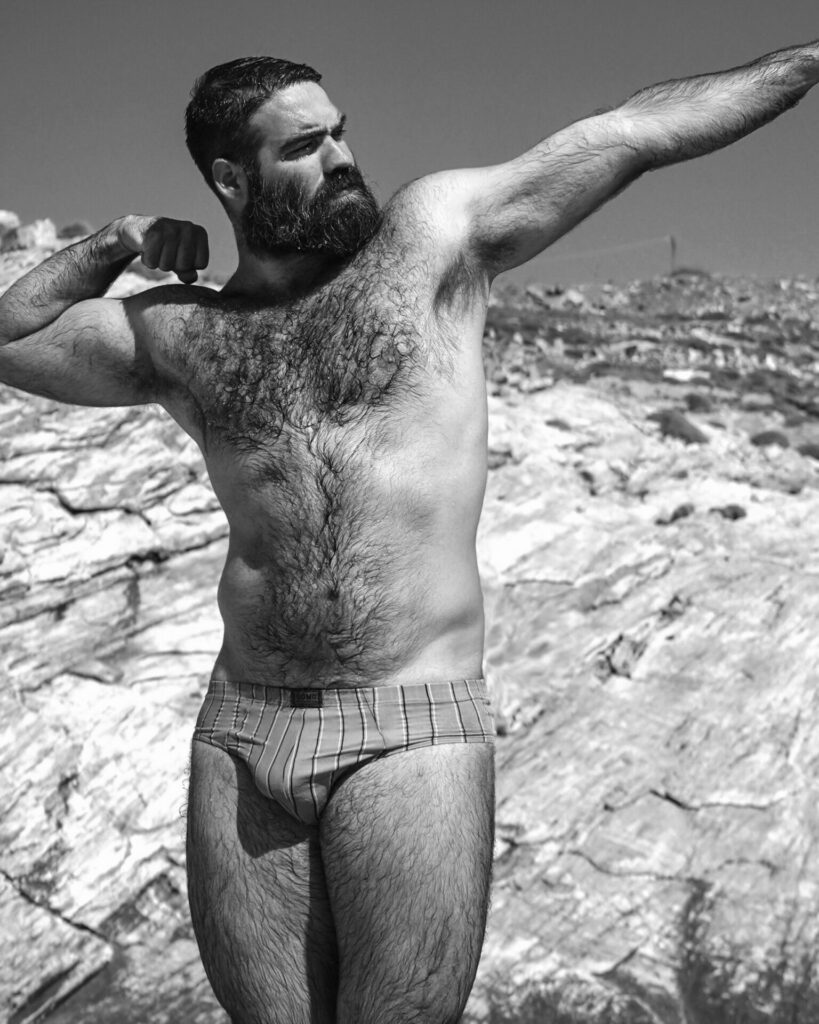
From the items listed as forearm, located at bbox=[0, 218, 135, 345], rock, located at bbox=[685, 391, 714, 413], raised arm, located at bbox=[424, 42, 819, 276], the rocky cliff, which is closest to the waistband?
raised arm, located at bbox=[424, 42, 819, 276]

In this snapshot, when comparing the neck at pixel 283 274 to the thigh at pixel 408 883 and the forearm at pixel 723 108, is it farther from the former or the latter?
the thigh at pixel 408 883

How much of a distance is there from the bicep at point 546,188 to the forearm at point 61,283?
0.96 m

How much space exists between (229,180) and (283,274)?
0.30 meters

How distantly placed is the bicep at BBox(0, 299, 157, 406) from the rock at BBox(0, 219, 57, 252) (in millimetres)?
5707

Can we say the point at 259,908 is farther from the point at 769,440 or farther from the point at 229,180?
the point at 769,440

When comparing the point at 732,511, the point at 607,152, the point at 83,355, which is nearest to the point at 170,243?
the point at 83,355

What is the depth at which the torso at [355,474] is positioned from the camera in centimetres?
249

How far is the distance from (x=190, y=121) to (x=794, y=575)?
15.3 ft

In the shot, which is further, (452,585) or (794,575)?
(794,575)

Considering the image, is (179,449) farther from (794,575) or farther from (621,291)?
(621,291)

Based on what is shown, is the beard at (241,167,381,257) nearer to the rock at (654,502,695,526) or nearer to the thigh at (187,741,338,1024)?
the thigh at (187,741,338,1024)

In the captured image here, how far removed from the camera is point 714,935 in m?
4.58

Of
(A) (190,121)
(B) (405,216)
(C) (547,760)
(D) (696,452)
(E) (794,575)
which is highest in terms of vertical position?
(A) (190,121)

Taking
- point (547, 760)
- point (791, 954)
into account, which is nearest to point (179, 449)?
point (547, 760)
